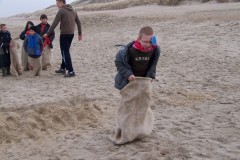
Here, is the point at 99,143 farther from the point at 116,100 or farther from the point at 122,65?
the point at 116,100

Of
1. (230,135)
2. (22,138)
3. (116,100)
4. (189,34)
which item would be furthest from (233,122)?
Result: (189,34)

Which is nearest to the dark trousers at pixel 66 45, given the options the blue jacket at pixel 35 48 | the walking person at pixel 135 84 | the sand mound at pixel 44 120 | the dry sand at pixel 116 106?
the dry sand at pixel 116 106

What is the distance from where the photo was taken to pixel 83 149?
4.95 m

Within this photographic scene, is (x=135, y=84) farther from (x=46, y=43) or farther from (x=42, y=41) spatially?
(x=46, y=43)

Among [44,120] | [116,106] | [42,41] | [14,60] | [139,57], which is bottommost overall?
[116,106]

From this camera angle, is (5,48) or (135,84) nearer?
(135,84)

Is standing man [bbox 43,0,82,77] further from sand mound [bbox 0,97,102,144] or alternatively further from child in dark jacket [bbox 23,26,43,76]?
sand mound [bbox 0,97,102,144]

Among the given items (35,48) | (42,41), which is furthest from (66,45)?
(35,48)

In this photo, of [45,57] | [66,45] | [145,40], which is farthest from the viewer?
[45,57]

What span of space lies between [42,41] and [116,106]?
3.34 metres

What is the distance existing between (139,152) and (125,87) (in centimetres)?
80

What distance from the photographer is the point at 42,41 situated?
9.23 metres

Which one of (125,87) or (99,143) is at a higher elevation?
(125,87)

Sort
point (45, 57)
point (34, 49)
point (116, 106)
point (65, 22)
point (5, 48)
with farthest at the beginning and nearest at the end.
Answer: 1. point (45, 57)
2. point (5, 48)
3. point (34, 49)
4. point (65, 22)
5. point (116, 106)
